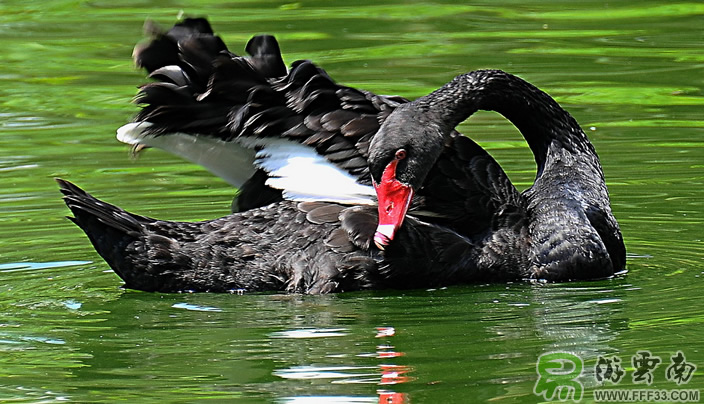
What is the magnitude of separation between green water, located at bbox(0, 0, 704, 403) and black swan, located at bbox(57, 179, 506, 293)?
0.10 m

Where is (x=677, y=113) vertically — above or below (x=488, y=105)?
below

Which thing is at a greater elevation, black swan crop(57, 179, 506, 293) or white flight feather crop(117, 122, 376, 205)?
white flight feather crop(117, 122, 376, 205)

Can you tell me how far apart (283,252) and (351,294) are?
0.34 metres

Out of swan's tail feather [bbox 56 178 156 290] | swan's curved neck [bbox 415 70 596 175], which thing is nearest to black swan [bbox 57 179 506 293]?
swan's tail feather [bbox 56 178 156 290]

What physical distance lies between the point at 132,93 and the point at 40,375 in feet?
21.0

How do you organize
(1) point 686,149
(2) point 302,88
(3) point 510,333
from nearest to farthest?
(3) point 510,333 < (2) point 302,88 < (1) point 686,149

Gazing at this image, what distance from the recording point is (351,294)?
547cm

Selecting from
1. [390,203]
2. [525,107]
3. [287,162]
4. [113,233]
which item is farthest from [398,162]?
[113,233]

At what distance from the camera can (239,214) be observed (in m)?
5.78

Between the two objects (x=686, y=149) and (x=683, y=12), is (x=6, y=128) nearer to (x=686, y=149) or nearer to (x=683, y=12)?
(x=686, y=149)

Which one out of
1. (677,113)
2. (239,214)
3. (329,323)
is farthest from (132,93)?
(329,323)

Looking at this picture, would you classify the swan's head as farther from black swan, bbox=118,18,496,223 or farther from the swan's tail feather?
the swan's tail feather

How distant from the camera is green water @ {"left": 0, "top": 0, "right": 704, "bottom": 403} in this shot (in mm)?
4281

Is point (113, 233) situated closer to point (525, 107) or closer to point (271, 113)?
point (271, 113)
